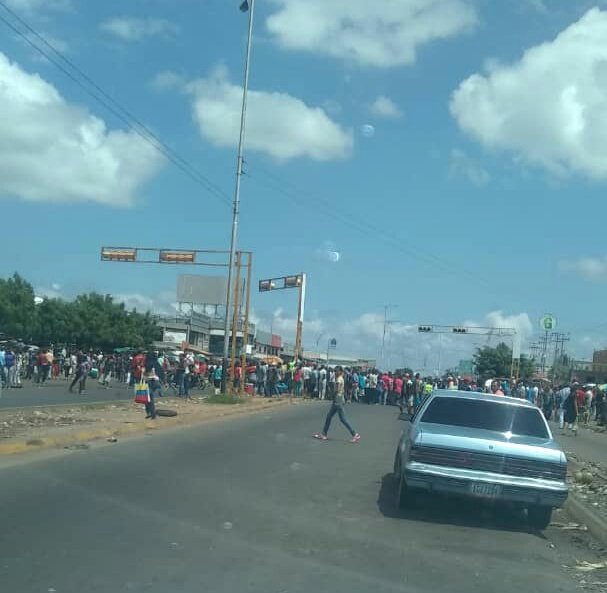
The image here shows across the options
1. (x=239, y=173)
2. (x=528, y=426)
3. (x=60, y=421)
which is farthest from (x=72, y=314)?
(x=528, y=426)

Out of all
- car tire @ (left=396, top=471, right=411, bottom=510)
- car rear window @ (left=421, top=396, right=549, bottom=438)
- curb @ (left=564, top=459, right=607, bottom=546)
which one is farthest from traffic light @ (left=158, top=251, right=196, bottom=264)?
car tire @ (left=396, top=471, right=411, bottom=510)

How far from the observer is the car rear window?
10680 millimetres

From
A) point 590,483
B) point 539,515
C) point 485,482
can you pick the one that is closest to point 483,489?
point 485,482

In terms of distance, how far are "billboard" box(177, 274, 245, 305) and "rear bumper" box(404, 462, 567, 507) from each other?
66062 millimetres

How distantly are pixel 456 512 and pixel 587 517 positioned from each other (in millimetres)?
1683

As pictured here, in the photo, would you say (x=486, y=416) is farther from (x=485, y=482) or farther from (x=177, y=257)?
(x=177, y=257)

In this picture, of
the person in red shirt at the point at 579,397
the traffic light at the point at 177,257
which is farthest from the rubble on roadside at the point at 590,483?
the traffic light at the point at 177,257

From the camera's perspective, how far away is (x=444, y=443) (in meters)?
9.88

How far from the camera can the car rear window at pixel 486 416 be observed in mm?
10680

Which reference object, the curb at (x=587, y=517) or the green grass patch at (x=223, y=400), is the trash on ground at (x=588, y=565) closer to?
the curb at (x=587, y=517)

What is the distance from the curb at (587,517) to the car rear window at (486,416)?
1184 mm

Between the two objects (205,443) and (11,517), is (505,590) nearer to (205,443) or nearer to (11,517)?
(11,517)

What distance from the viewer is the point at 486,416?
428 inches

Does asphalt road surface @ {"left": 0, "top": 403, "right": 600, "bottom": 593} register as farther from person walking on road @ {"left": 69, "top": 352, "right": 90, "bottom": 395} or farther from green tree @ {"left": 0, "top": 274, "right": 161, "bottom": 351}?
green tree @ {"left": 0, "top": 274, "right": 161, "bottom": 351}
